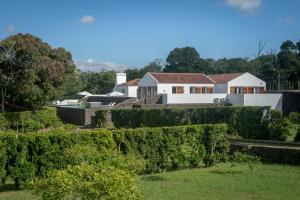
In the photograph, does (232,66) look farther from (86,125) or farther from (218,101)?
(86,125)

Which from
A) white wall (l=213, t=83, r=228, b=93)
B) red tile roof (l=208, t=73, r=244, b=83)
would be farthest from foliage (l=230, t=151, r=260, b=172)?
red tile roof (l=208, t=73, r=244, b=83)

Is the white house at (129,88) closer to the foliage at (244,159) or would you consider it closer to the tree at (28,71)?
the tree at (28,71)

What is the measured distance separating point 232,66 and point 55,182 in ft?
320

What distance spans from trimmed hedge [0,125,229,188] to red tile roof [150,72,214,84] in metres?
36.5

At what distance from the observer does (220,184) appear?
14.1 meters

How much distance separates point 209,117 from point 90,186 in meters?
23.4

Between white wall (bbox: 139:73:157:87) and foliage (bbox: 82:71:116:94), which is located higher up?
foliage (bbox: 82:71:116:94)

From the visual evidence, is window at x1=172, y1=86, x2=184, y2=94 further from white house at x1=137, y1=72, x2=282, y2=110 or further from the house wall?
the house wall

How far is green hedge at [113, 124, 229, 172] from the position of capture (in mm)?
16391

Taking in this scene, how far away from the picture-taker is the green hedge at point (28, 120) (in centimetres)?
3350

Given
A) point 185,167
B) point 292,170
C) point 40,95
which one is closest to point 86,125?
point 40,95

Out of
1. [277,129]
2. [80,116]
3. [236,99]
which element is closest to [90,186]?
[277,129]

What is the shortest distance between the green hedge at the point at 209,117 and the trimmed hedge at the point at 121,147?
1002cm

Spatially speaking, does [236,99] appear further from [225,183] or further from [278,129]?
[225,183]
